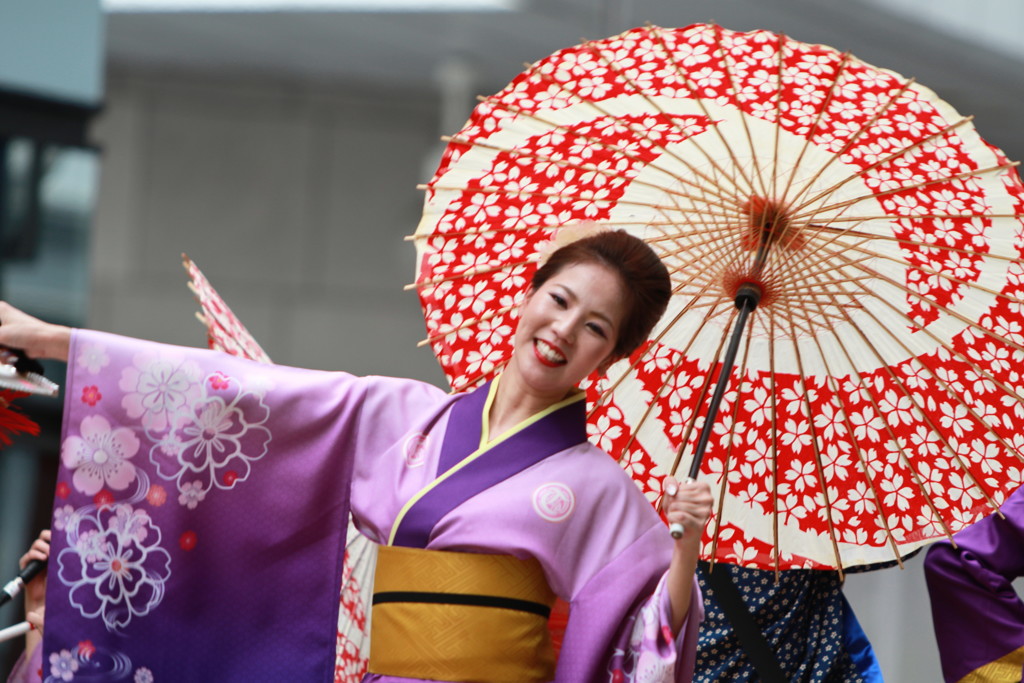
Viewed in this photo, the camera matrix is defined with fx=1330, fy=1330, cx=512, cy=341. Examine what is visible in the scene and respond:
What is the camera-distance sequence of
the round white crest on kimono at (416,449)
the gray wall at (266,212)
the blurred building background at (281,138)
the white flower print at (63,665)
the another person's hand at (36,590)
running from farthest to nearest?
the gray wall at (266,212), the blurred building background at (281,138), the another person's hand at (36,590), the round white crest on kimono at (416,449), the white flower print at (63,665)

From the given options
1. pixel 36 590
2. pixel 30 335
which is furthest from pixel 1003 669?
pixel 36 590

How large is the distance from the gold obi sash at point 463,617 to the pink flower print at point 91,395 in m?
0.57

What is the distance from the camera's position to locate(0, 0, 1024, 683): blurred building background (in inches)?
239

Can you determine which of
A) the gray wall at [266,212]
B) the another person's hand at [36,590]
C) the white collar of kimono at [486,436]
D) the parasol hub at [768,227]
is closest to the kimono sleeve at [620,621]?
the white collar of kimono at [486,436]

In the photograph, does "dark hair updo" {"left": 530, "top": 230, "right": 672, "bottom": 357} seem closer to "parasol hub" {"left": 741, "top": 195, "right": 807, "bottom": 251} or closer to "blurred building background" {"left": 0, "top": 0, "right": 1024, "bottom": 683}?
"parasol hub" {"left": 741, "top": 195, "right": 807, "bottom": 251}

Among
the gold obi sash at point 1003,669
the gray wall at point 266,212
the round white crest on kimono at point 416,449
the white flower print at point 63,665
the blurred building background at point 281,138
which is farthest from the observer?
the gray wall at point 266,212

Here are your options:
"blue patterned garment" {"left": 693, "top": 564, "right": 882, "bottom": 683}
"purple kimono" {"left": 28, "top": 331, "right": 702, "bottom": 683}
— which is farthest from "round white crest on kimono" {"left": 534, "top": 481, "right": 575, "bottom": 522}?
"blue patterned garment" {"left": 693, "top": 564, "right": 882, "bottom": 683}

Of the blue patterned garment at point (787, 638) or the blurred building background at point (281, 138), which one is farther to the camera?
the blurred building background at point (281, 138)

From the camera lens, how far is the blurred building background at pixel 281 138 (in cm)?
607

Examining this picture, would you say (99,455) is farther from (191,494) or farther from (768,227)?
(768,227)

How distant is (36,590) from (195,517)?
1.00 m

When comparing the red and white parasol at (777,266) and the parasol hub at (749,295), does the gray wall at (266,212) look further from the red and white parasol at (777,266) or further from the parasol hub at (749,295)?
the parasol hub at (749,295)

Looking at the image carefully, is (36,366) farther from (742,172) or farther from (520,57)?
(520,57)

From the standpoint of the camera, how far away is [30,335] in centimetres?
208
